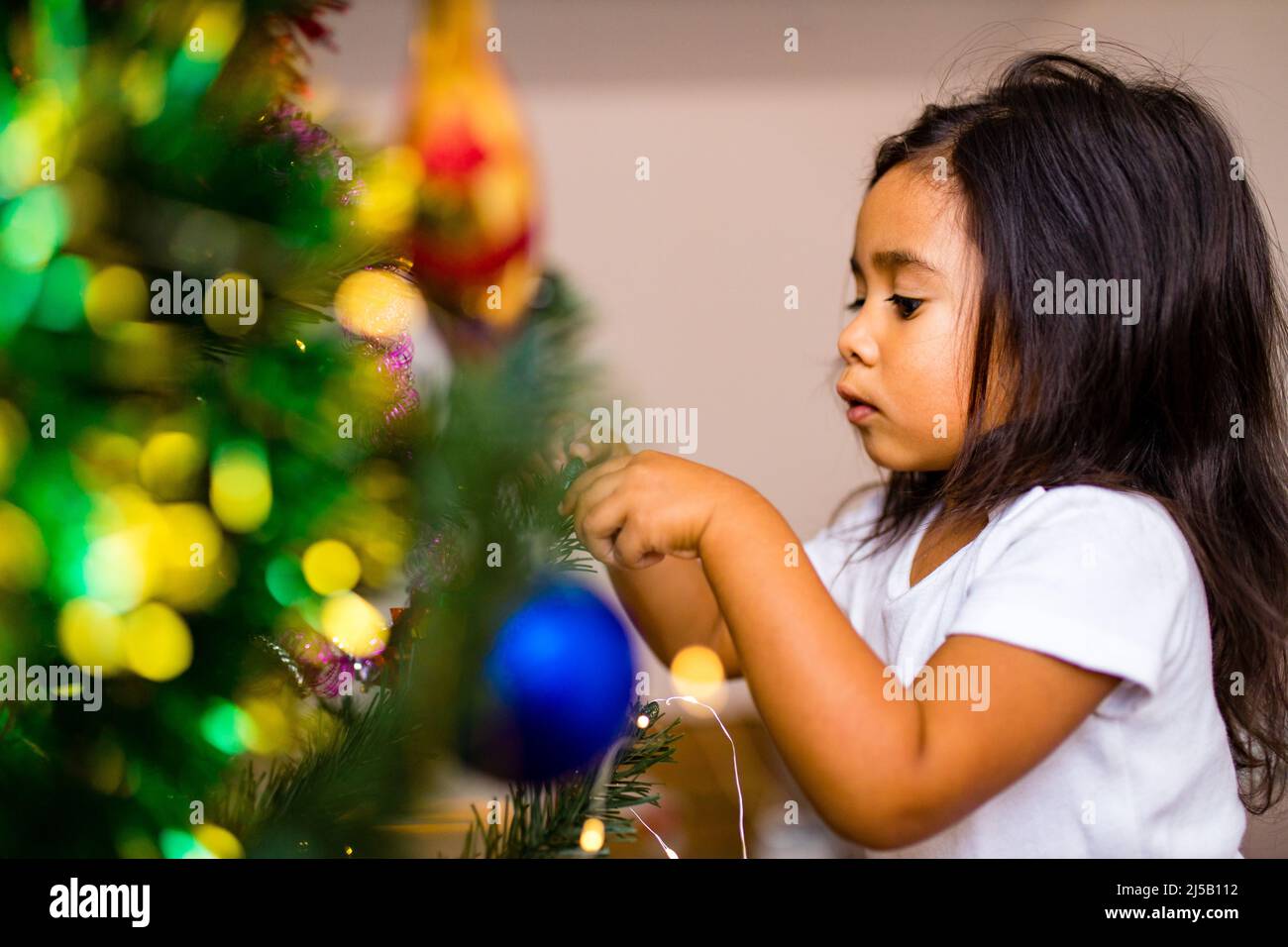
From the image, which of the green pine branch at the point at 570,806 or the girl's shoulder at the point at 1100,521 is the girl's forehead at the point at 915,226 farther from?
the green pine branch at the point at 570,806

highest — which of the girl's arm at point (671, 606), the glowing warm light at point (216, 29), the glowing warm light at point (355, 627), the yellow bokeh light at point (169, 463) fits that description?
the glowing warm light at point (216, 29)

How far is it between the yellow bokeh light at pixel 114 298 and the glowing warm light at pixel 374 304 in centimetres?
8

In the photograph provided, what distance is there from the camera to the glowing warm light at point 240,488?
0.42 meters

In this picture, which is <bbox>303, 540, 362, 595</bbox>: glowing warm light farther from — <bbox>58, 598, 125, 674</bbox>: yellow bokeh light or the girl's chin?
the girl's chin

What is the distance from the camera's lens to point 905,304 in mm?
585

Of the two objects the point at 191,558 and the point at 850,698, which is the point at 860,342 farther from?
the point at 191,558

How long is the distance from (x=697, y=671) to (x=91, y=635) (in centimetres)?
41

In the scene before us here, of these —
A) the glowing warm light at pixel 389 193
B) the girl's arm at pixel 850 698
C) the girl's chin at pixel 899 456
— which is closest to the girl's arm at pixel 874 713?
the girl's arm at pixel 850 698

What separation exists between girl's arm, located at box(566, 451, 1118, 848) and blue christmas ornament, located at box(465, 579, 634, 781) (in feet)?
0.14

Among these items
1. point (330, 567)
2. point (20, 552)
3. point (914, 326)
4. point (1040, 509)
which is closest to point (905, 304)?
point (914, 326)
